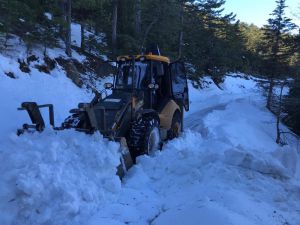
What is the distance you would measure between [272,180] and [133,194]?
2.47m

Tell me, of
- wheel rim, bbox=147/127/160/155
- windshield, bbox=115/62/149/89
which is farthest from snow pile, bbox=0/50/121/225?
windshield, bbox=115/62/149/89

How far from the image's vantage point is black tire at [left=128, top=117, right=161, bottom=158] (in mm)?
8648

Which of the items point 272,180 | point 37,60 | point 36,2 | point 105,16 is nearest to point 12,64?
point 37,60

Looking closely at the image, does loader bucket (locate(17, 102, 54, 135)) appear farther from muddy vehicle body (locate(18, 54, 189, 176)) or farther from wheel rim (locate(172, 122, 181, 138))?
wheel rim (locate(172, 122, 181, 138))

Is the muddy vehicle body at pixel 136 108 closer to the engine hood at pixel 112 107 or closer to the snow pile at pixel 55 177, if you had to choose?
the engine hood at pixel 112 107

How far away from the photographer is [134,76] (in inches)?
395

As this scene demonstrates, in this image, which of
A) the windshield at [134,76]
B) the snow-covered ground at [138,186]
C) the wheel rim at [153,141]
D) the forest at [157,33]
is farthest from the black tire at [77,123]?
the forest at [157,33]

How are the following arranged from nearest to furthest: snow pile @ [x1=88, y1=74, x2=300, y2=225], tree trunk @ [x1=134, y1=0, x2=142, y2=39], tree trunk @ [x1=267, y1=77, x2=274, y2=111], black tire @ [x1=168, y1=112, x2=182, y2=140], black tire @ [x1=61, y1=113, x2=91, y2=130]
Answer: snow pile @ [x1=88, y1=74, x2=300, y2=225], black tire @ [x1=61, y1=113, x2=91, y2=130], black tire @ [x1=168, y1=112, x2=182, y2=140], tree trunk @ [x1=134, y1=0, x2=142, y2=39], tree trunk @ [x1=267, y1=77, x2=274, y2=111]

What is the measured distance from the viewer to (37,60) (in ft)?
52.3

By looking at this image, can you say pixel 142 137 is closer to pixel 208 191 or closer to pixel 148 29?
pixel 208 191

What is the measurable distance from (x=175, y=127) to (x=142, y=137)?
3.18 m

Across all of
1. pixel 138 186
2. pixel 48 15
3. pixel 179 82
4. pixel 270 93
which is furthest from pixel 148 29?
pixel 138 186

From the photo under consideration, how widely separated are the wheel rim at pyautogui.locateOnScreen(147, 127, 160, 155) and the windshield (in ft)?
Result: 4.40

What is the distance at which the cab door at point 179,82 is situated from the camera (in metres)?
11.3
